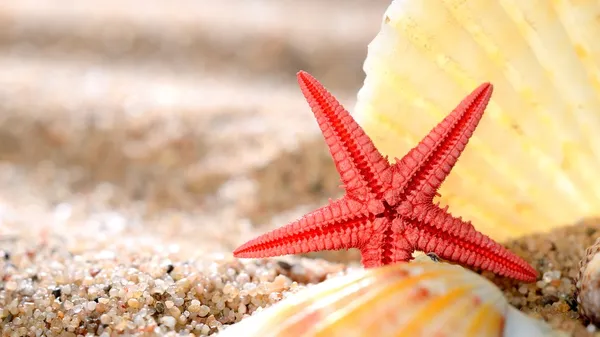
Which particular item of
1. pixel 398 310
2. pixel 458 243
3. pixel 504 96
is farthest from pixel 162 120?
pixel 398 310

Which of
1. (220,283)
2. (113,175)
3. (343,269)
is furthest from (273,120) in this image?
(220,283)

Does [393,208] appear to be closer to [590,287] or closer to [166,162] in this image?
[590,287]

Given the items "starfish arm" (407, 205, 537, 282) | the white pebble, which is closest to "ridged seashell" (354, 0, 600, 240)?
"starfish arm" (407, 205, 537, 282)

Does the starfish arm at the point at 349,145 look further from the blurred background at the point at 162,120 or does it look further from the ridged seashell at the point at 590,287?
the blurred background at the point at 162,120

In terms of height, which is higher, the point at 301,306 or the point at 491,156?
the point at 491,156

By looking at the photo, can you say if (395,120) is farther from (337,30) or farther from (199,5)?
(199,5)

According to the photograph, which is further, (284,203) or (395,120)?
(284,203)
